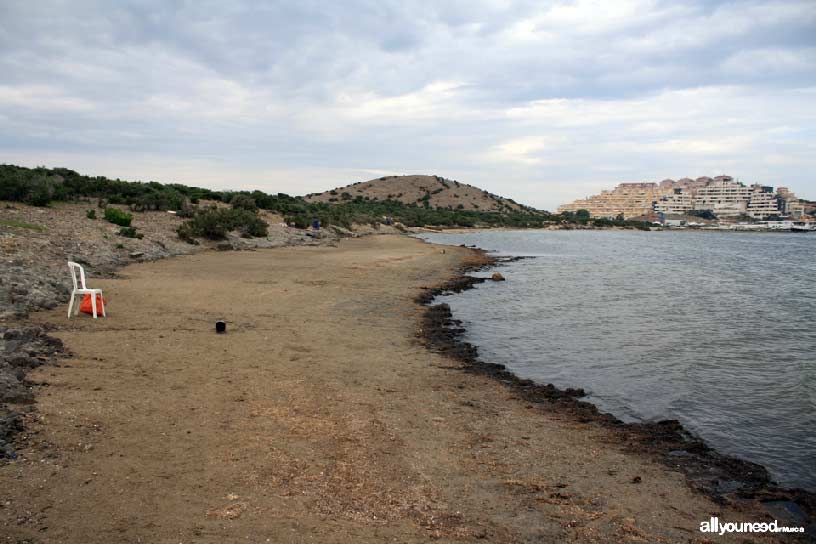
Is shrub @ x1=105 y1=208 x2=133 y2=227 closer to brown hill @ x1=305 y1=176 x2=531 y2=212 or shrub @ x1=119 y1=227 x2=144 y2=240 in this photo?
shrub @ x1=119 y1=227 x2=144 y2=240

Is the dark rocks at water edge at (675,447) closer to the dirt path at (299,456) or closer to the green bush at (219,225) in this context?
the dirt path at (299,456)

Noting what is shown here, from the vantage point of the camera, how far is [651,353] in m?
12.7

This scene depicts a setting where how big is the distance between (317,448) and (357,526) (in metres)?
1.66

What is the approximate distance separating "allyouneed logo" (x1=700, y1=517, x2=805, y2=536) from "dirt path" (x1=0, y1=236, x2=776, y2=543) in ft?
0.36

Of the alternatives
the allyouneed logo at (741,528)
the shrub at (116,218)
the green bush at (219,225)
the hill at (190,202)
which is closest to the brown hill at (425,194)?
the hill at (190,202)

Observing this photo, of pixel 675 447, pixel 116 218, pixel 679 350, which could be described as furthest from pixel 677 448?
pixel 116 218

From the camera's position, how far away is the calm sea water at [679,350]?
27.0 ft

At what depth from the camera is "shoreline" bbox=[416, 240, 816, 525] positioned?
230 inches

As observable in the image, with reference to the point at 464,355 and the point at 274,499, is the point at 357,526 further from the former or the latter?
the point at 464,355

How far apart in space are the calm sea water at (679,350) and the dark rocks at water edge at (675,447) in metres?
0.37

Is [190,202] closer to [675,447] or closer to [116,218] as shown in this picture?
[116,218]

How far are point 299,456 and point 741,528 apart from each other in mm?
4302

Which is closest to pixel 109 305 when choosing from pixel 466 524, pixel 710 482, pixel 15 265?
pixel 15 265

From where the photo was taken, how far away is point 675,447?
7109 millimetres
